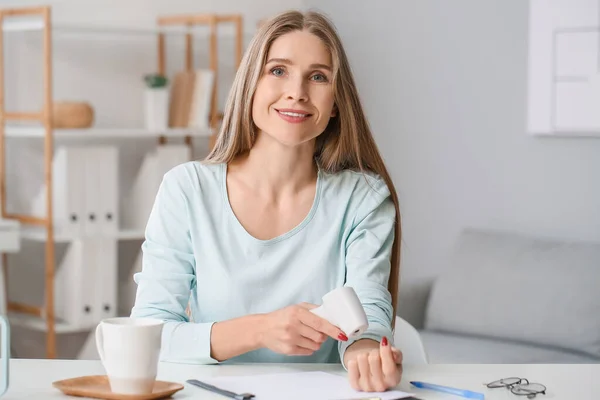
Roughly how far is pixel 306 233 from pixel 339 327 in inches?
14.4

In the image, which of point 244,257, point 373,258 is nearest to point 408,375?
point 373,258

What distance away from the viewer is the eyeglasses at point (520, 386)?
130 cm

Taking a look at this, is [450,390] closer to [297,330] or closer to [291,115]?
[297,330]

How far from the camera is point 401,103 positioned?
13.5 feet

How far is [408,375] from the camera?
4.64ft

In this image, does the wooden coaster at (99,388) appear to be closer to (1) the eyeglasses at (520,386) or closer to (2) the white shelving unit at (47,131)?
(1) the eyeglasses at (520,386)

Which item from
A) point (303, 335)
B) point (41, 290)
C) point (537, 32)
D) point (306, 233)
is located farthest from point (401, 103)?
point (303, 335)

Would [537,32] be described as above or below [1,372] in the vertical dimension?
above

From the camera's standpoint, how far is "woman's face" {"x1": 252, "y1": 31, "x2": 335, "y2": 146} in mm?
1644

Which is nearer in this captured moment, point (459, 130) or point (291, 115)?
point (291, 115)

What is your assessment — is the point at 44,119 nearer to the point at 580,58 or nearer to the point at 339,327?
the point at 580,58

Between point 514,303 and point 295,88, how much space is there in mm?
1856

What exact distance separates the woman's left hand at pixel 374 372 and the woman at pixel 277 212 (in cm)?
23

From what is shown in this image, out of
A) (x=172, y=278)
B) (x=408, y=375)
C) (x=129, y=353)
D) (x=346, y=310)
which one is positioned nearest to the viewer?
(x=129, y=353)
